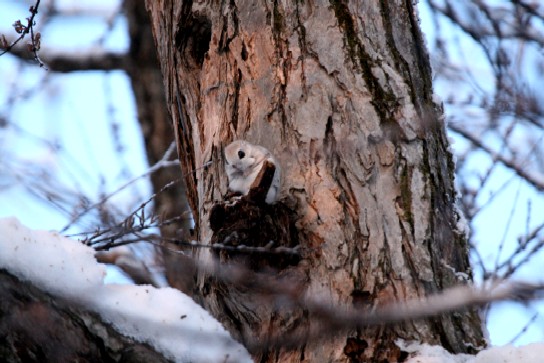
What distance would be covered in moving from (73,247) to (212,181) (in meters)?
0.75

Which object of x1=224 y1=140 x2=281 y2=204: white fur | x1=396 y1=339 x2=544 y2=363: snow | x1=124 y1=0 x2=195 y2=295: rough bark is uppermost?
x1=124 y1=0 x2=195 y2=295: rough bark

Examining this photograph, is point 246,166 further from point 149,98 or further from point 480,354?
point 149,98

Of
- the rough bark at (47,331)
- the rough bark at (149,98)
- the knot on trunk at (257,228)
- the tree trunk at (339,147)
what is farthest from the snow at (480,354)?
the rough bark at (149,98)

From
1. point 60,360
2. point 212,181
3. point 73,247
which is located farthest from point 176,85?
point 60,360

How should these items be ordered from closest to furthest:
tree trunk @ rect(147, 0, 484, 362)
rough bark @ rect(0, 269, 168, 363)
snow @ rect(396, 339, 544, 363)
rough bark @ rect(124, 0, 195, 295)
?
1. rough bark @ rect(0, 269, 168, 363)
2. snow @ rect(396, 339, 544, 363)
3. tree trunk @ rect(147, 0, 484, 362)
4. rough bark @ rect(124, 0, 195, 295)

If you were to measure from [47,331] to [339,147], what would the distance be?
0.96 meters

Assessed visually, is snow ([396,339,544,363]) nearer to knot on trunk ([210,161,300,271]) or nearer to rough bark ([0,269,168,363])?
knot on trunk ([210,161,300,271])

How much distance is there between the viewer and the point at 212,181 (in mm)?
2135

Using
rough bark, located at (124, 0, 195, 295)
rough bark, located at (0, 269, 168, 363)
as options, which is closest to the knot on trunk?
rough bark, located at (0, 269, 168, 363)

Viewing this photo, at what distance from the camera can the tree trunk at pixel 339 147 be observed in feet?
5.98

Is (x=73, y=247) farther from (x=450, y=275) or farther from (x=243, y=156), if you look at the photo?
(x=450, y=275)

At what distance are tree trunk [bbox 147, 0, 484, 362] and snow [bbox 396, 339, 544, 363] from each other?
0.03 meters

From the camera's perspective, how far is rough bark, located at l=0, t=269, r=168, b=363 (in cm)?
124

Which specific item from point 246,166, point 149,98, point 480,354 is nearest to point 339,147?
point 246,166
